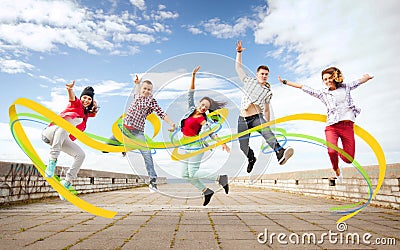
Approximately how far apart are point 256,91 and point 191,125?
882 millimetres

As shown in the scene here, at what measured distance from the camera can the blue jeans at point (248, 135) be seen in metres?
3.93

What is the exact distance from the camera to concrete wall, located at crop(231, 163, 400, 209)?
29.2 ft

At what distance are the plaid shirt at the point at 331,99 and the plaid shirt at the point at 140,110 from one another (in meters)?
1.72

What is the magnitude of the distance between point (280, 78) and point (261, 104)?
46cm

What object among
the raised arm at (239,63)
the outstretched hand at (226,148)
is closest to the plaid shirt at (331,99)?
the raised arm at (239,63)

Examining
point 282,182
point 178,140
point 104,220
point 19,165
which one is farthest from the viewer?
point 282,182

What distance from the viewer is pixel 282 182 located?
60.1 ft

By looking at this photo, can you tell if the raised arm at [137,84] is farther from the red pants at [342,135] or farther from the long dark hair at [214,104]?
the red pants at [342,135]

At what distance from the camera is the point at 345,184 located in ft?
37.9

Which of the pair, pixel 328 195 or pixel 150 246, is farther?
pixel 328 195

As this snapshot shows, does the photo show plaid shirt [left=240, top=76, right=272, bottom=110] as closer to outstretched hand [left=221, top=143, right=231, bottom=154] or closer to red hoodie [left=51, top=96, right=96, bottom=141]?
outstretched hand [left=221, top=143, right=231, bottom=154]

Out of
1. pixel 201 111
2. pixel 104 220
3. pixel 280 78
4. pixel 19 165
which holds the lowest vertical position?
pixel 104 220

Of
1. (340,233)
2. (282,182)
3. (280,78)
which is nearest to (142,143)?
(280,78)

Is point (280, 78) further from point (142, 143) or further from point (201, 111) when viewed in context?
point (142, 143)
